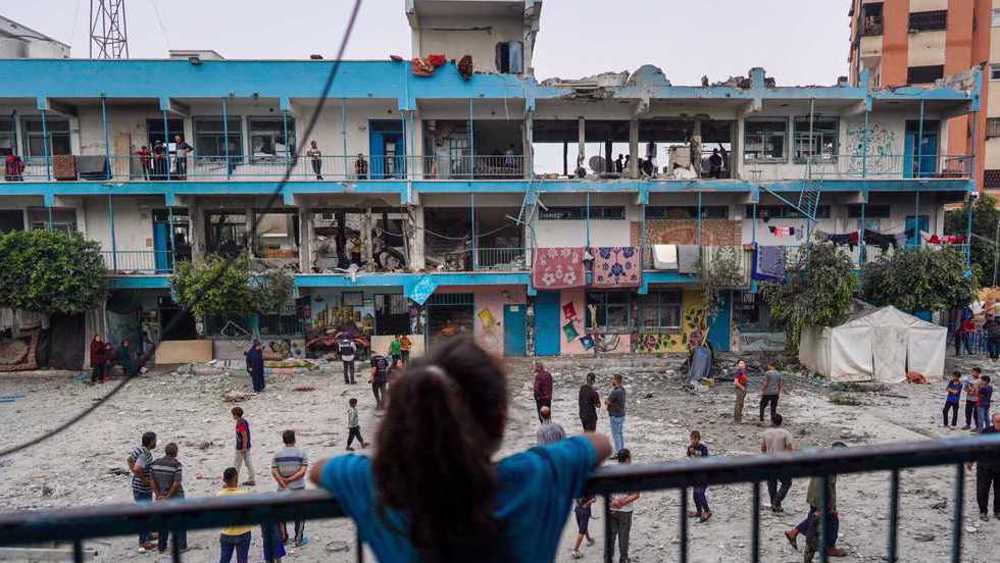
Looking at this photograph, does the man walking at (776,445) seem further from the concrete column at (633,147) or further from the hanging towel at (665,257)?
the concrete column at (633,147)

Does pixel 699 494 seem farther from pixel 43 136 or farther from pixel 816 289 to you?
pixel 43 136

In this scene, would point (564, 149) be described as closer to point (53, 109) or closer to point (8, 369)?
point (53, 109)

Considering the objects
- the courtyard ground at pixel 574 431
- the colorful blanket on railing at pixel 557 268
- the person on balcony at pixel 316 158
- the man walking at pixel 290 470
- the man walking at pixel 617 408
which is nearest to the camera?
the man walking at pixel 290 470

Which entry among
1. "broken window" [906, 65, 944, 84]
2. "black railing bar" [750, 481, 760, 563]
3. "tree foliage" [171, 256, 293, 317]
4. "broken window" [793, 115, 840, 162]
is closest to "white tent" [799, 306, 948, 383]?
"broken window" [793, 115, 840, 162]

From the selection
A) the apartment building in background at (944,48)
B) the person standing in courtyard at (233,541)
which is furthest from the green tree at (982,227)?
the person standing in courtyard at (233,541)

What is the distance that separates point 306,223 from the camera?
21469mm

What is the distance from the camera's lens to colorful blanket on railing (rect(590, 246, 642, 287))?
2055 centimetres

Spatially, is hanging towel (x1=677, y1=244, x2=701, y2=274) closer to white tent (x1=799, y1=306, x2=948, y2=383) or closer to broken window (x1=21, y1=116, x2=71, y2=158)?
white tent (x1=799, y1=306, x2=948, y2=383)

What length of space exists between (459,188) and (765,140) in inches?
421

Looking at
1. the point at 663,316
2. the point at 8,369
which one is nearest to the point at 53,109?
the point at 8,369

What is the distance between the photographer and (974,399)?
11781mm

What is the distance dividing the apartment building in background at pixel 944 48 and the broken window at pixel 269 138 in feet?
94.1

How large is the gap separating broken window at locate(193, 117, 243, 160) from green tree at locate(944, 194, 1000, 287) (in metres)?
29.0

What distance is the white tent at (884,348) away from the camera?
1692cm
